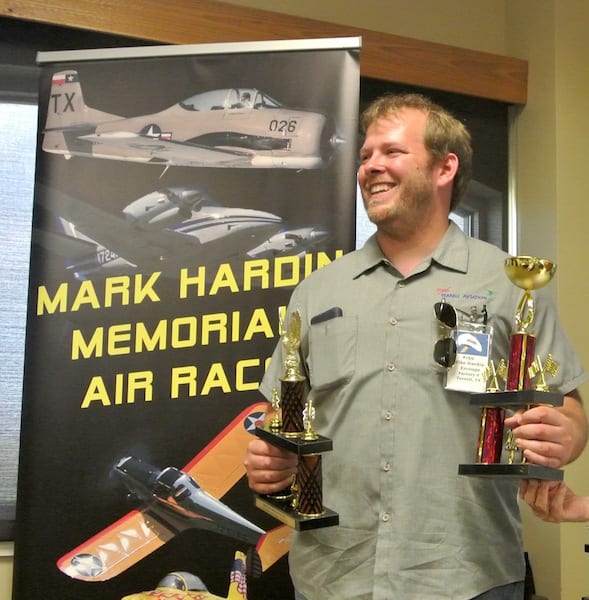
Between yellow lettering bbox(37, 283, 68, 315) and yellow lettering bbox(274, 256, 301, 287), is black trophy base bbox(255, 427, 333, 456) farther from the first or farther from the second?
yellow lettering bbox(37, 283, 68, 315)

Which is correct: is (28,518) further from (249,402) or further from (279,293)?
(279,293)

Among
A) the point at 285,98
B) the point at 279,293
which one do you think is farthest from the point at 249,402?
the point at 285,98

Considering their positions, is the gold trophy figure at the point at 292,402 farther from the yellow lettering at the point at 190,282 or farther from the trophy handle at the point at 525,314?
the yellow lettering at the point at 190,282

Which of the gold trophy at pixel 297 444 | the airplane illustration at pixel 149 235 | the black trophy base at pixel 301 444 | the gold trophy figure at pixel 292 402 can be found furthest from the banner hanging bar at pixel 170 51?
the black trophy base at pixel 301 444

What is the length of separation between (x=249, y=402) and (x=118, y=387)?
0.41 metres

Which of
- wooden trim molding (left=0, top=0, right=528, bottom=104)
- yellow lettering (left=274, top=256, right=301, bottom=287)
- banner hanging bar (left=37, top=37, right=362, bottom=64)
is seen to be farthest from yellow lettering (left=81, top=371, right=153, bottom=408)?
wooden trim molding (left=0, top=0, right=528, bottom=104)

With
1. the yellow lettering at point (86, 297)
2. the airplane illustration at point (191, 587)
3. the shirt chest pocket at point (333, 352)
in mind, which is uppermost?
the yellow lettering at point (86, 297)

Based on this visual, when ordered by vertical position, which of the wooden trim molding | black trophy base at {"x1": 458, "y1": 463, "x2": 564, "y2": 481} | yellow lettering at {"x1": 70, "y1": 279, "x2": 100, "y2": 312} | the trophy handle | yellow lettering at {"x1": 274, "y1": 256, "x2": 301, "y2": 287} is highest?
the wooden trim molding

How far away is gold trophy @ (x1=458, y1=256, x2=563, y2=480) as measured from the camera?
1.30m

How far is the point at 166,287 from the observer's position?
7.75 feet

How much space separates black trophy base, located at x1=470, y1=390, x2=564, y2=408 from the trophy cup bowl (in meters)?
0.21

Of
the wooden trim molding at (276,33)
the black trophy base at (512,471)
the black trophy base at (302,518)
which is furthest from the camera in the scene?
the wooden trim molding at (276,33)

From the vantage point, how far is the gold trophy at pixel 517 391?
130 cm

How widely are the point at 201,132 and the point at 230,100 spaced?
0.14 metres
